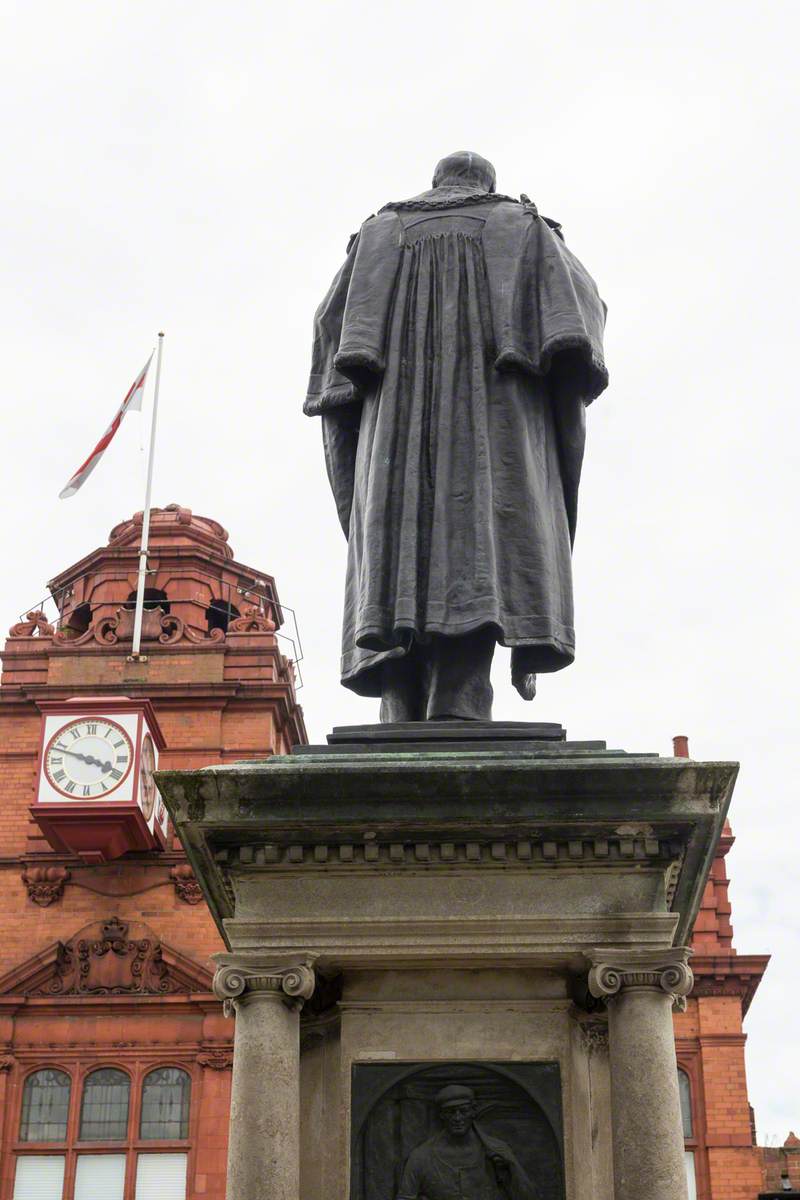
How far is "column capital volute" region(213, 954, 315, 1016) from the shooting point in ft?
21.5

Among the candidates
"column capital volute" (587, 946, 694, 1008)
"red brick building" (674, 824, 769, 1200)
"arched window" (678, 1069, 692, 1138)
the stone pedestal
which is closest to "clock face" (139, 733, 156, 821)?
"red brick building" (674, 824, 769, 1200)

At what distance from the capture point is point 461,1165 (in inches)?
257

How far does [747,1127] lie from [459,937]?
26.3 metres

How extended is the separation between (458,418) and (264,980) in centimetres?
284

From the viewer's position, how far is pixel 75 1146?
99.9 ft

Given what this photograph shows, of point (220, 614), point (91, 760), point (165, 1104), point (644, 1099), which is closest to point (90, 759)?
point (91, 760)

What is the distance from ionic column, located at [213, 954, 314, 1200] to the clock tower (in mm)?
23670

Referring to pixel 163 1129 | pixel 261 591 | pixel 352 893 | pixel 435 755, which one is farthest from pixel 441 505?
pixel 261 591

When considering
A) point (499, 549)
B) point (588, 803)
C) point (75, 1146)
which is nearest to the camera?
point (588, 803)

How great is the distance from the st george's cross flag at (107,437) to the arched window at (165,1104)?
12078mm

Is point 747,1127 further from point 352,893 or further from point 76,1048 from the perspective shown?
point 352,893

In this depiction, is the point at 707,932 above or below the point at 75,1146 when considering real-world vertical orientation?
above

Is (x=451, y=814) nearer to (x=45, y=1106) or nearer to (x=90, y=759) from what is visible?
(x=90, y=759)

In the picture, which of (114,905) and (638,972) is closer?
(638,972)
